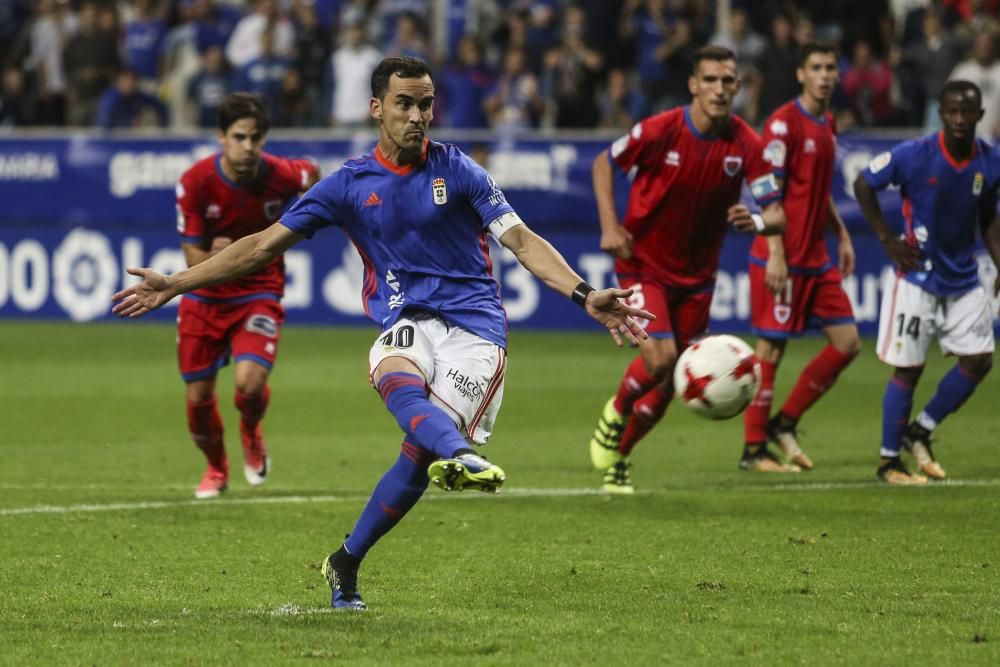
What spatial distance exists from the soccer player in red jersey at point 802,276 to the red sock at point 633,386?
136cm

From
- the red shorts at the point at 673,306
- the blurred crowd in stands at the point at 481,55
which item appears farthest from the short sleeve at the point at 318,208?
the blurred crowd in stands at the point at 481,55

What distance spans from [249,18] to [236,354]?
14.3m

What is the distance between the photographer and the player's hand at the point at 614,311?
6359mm

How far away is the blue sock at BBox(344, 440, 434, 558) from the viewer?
22.0ft

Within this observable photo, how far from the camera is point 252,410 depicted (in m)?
10.5

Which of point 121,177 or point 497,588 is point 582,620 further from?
point 121,177

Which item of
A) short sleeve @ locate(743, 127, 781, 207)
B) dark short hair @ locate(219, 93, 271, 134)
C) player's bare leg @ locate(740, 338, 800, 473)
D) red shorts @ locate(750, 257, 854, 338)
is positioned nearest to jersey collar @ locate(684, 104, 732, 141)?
short sleeve @ locate(743, 127, 781, 207)

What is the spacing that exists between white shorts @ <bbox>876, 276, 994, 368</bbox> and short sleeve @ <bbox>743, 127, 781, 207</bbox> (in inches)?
38.5

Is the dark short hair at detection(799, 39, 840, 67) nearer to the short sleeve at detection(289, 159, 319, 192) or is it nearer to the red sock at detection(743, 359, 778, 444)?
the red sock at detection(743, 359, 778, 444)

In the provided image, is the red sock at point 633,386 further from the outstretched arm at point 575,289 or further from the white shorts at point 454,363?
the outstretched arm at point 575,289

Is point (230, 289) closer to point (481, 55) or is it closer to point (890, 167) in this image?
point (890, 167)

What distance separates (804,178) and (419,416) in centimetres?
604

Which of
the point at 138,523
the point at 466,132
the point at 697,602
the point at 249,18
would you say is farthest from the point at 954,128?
the point at 249,18

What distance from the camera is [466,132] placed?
21.1 meters
